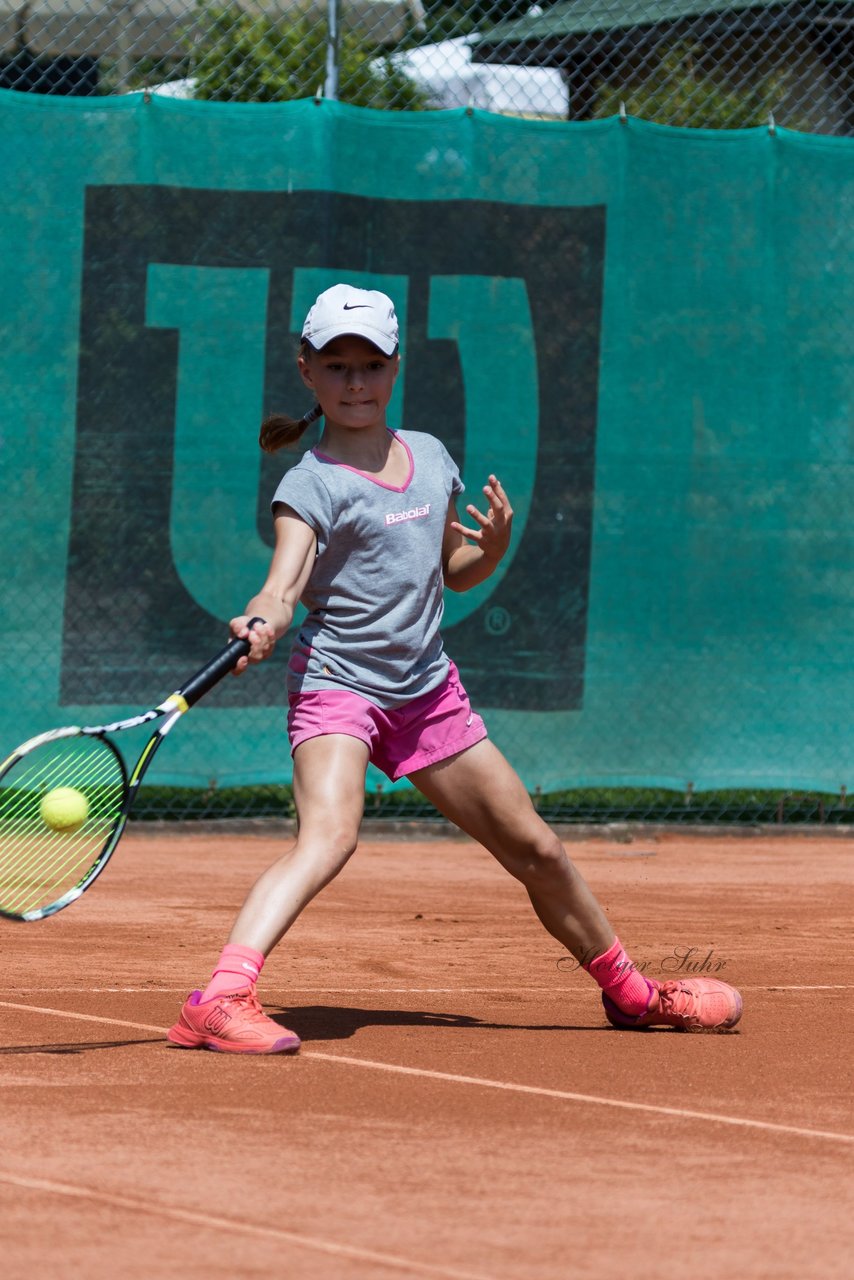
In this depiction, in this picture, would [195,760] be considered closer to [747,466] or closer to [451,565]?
[747,466]

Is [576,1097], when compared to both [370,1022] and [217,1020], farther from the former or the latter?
[370,1022]

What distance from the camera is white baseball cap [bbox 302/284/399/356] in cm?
412

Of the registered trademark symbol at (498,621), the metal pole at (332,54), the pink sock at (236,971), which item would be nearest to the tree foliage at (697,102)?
the metal pole at (332,54)

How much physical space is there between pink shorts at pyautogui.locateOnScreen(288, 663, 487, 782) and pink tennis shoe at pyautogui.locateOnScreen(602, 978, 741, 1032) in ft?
2.39

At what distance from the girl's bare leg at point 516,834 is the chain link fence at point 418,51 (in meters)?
4.97

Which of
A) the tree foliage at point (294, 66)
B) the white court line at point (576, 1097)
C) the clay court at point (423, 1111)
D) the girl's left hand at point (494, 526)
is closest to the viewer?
the clay court at point (423, 1111)

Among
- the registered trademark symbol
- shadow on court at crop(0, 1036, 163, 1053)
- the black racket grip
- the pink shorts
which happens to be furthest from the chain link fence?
shadow on court at crop(0, 1036, 163, 1053)

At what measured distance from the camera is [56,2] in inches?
405

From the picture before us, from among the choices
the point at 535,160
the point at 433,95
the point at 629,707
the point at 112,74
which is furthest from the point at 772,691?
the point at 112,74

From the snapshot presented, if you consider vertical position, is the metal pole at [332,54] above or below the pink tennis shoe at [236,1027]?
above

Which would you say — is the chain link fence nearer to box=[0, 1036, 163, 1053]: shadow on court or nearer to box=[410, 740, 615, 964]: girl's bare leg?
box=[410, 740, 615, 964]: girl's bare leg

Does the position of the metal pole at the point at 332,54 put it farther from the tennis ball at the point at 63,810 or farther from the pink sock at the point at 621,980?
the tennis ball at the point at 63,810

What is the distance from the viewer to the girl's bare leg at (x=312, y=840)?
3865mm

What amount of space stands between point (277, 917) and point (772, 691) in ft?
17.4
